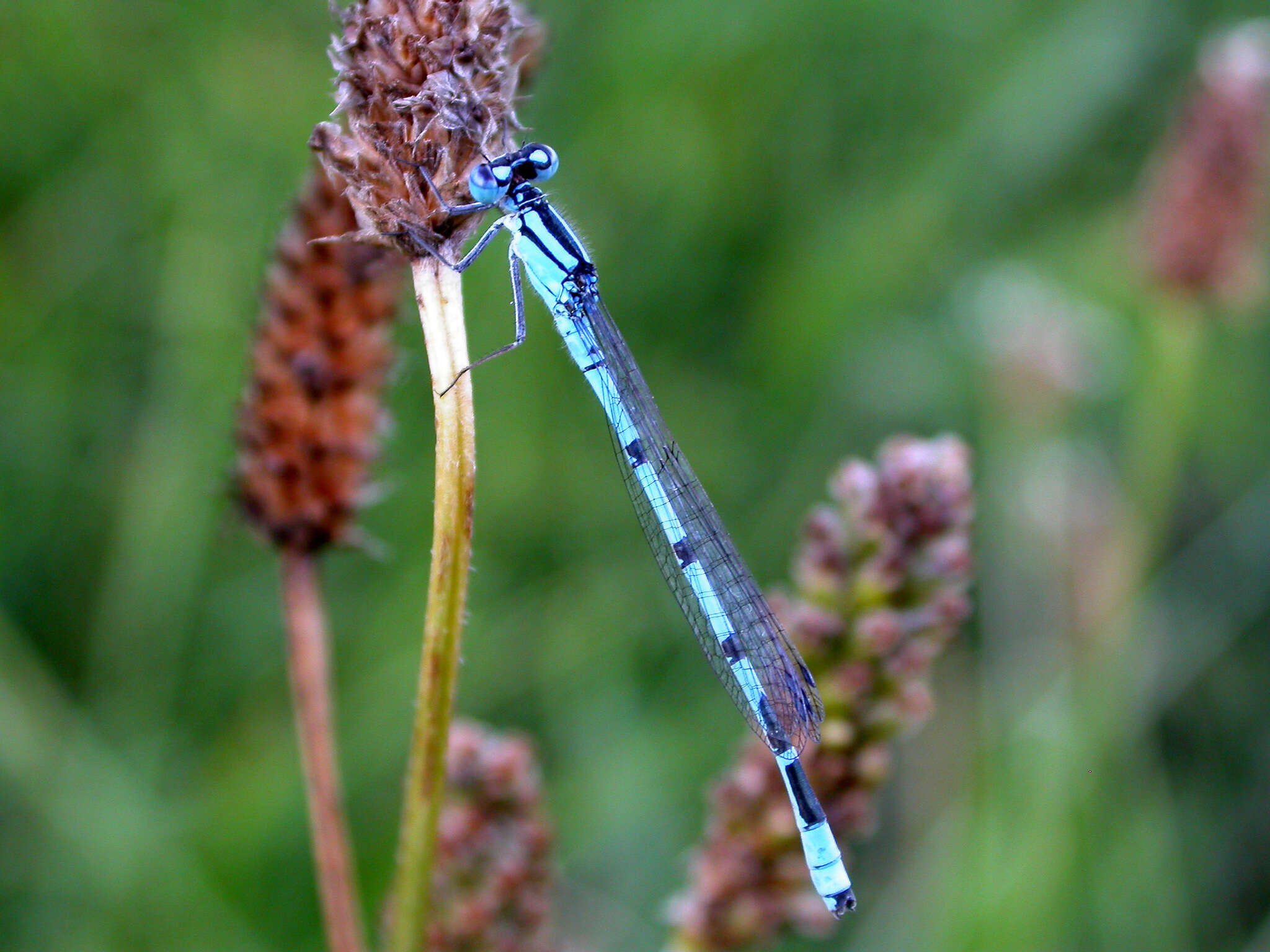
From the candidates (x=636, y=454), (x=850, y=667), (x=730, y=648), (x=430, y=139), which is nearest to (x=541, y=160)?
(x=636, y=454)

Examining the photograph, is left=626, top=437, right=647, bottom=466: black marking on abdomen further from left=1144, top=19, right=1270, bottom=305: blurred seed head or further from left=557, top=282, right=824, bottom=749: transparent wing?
left=1144, top=19, right=1270, bottom=305: blurred seed head

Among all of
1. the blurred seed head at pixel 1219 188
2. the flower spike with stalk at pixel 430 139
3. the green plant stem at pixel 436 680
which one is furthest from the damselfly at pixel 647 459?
the blurred seed head at pixel 1219 188

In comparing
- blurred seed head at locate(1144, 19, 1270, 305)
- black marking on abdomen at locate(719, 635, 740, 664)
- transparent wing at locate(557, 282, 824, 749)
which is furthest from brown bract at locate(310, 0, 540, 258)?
blurred seed head at locate(1144, 19, 1270, 305)

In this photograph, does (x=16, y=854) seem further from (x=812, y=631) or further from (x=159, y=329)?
(x=812, y=631)

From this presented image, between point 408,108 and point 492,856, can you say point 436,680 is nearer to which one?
point 492,856

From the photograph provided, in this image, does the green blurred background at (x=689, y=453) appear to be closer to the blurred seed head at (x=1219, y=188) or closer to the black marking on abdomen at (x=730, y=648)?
the blurred seed head at (x=1219, y=188)

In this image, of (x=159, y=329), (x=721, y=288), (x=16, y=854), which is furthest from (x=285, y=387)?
(x=721, y=288)
